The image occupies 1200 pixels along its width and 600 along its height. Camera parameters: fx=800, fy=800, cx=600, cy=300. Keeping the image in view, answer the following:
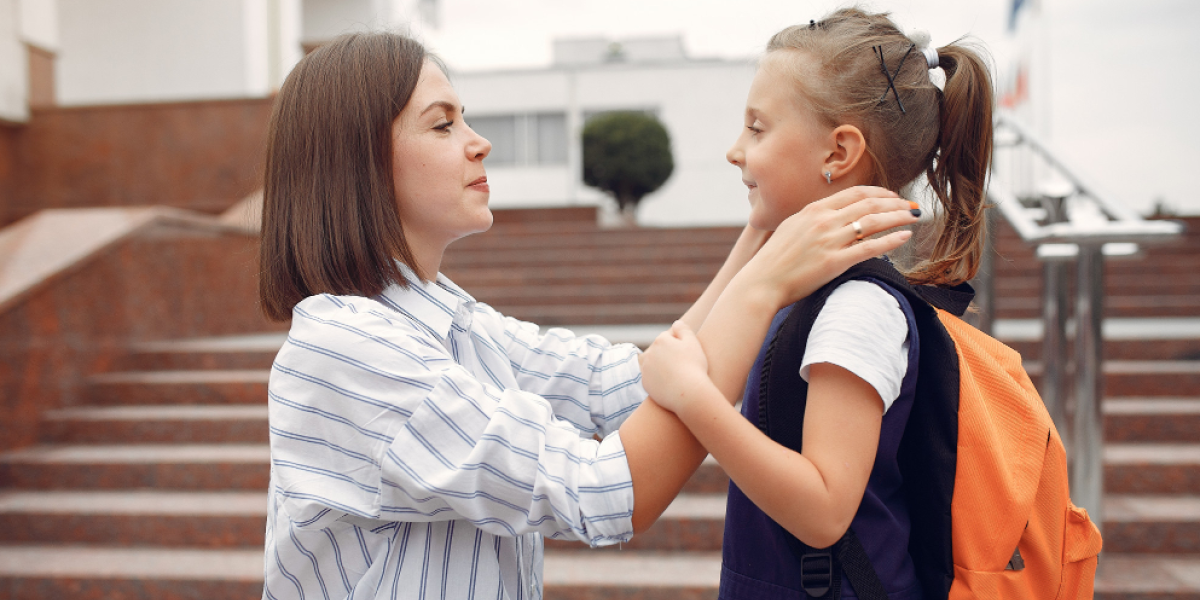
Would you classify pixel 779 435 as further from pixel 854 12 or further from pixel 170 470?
pixel 170 470

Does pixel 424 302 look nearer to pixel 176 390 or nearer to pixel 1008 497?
pixel 1008 497

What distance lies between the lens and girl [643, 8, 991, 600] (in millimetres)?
962

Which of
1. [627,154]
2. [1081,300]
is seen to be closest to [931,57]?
[1081,300]

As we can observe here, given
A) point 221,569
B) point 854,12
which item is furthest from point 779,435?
point 221,569

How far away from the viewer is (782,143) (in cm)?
119

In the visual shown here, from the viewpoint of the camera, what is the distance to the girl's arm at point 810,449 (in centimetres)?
95

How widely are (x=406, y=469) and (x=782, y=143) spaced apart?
27.7 inches

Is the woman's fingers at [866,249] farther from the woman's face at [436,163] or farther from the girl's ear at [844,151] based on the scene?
the woman's face at [436,163]

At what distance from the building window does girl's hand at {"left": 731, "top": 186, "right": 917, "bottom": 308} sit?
17.0 m

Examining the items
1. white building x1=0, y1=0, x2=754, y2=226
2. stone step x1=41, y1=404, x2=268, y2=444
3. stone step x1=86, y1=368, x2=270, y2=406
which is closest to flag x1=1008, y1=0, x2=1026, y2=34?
white building x1=0, y1=0, x2=754, y2=226

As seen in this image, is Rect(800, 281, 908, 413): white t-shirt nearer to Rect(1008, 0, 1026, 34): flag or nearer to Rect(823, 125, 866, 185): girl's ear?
Rect(823, 125, 866, 185): girl's ear

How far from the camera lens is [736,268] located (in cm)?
146

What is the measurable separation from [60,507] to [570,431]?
3.46m

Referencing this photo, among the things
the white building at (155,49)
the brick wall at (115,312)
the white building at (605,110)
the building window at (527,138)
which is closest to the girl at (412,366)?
the brick wall at (115,312)
